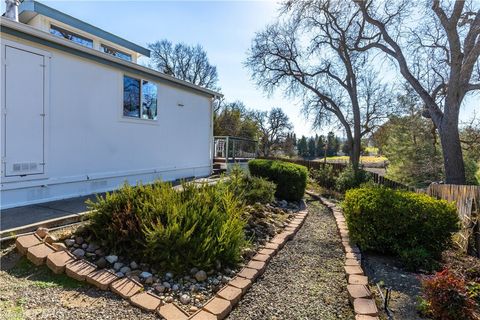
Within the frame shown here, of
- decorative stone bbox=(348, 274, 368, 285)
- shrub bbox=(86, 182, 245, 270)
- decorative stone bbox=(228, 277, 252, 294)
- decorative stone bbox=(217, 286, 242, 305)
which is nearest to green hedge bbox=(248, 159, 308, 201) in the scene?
shrub bbox=(86, 182, 245, 270)

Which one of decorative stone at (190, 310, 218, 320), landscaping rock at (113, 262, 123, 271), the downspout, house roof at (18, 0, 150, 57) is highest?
house roof at (18, 0, 150, 57)

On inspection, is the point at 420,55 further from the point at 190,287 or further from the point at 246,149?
the point at 190,287

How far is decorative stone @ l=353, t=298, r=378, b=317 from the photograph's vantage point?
2494 millimetres

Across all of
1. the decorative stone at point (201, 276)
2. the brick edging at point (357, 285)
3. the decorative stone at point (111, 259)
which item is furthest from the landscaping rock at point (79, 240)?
the brick edging at point (357, 285)

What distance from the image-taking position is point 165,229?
2.99 m

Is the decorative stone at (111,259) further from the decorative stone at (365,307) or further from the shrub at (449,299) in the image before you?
Answer: the shrub at (449,299)

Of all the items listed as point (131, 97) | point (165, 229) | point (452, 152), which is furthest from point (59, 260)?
point (452, 152)

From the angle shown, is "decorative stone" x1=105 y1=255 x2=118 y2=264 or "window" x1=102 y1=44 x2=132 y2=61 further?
"window" x1=102 y1=44 x2=132 y2=61

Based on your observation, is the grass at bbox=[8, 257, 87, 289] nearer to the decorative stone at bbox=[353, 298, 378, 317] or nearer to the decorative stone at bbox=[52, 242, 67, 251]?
the decorative stone at bbox=[52, 242, 67, 251]

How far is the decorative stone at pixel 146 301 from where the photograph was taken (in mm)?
2395

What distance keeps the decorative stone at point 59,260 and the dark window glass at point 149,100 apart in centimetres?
465

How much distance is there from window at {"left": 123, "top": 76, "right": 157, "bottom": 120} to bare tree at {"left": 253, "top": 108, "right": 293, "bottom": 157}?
20562 mm

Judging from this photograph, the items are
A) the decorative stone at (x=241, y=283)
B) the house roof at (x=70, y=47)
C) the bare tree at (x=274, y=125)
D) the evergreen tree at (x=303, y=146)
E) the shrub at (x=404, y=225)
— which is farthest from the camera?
the evergreen tree at (x=303, y=146)

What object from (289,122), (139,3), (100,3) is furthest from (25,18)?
(289,122)
